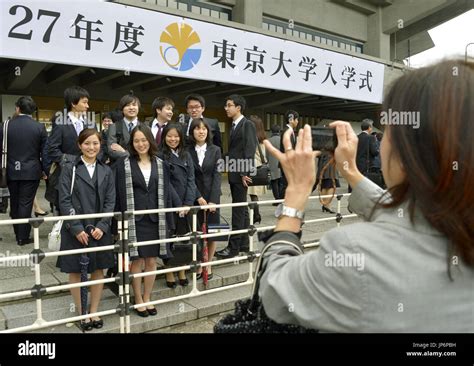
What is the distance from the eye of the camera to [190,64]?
7523 mm

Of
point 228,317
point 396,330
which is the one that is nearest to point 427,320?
point 396,330

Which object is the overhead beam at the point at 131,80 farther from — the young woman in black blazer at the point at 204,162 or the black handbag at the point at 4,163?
the young woman in black blazer at the point at 204,162

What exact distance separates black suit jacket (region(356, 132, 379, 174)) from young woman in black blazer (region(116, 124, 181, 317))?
16.2 feet

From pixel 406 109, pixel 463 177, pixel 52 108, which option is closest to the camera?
pixel 463 177

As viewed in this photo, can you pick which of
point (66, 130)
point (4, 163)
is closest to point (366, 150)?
point (66, 130)

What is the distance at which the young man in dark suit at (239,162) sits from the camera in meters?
4.93

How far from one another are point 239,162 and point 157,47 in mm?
3321

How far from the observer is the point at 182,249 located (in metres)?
4.13

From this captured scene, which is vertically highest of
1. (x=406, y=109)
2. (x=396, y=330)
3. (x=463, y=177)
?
(x=406, y=109)

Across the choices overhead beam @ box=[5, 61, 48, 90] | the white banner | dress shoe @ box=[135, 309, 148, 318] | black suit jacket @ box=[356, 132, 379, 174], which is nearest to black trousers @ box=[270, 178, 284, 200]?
black suit jacket @ box=[356, 132, 379, 174]

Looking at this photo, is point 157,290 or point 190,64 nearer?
point 157,290

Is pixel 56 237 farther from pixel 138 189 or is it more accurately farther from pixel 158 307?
pixel 158 307

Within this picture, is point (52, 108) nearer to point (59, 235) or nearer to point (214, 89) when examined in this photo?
point (214, 89)
